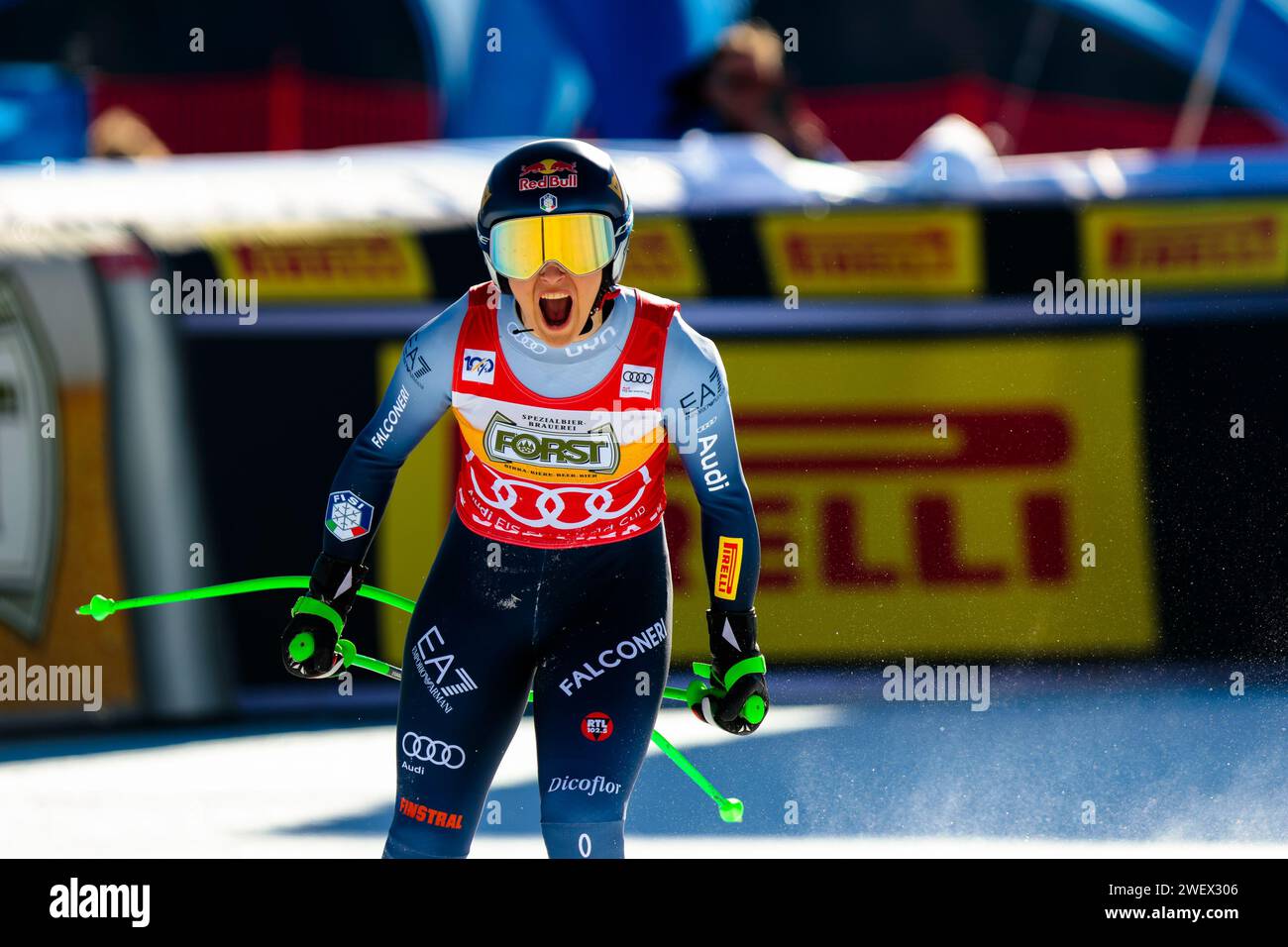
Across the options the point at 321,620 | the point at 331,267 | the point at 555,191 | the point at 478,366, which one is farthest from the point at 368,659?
the point at 331,267

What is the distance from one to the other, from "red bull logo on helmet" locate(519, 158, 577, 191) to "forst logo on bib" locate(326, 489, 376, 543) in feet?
3.03

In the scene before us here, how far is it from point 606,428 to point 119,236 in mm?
4599

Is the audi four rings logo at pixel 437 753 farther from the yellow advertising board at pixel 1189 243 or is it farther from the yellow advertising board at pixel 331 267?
the yellow advertising board at pixel 1189 243

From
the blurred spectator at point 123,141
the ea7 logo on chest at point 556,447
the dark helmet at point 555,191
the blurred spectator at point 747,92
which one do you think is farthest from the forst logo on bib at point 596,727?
the blurred spectator at point 123,141

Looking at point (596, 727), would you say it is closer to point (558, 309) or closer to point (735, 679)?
point (735, 679)

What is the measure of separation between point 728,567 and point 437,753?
2.84ft

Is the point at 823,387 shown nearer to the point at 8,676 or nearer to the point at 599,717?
the point at 8,676

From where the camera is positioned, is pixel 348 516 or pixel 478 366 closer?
pixel 478 366

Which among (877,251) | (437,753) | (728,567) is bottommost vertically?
(437,753)

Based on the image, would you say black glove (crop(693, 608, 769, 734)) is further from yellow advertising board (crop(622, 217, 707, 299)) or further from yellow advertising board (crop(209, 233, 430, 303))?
yellow advertising board (crop(209, 233, 430, 303))

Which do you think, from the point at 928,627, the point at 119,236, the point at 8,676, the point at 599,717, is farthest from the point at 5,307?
the point at 599,717

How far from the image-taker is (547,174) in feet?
15.9

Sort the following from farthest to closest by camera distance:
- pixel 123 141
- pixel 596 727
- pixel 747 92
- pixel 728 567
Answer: pixel 123 141 < pixel 747 92 < pixel 728 567 < pixel 596 727
